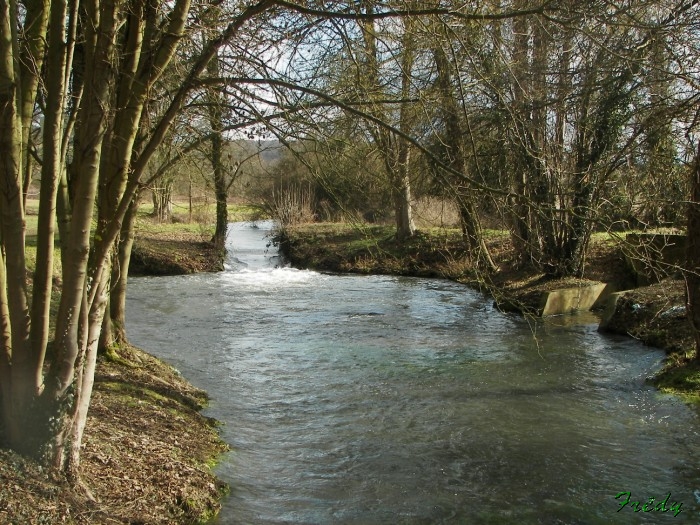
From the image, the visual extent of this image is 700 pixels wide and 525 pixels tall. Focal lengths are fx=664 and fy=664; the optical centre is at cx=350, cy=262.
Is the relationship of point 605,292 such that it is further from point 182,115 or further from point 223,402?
point 182,115

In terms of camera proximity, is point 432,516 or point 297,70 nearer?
point 432,516

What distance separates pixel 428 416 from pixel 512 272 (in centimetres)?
1104

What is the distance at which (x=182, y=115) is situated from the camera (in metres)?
6.74

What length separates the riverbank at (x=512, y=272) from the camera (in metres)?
9.07

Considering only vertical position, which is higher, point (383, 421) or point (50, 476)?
point (50, 476)

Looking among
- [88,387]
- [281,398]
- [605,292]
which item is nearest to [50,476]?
[88,387]

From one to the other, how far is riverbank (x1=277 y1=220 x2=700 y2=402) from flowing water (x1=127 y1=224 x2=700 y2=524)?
0.46 m

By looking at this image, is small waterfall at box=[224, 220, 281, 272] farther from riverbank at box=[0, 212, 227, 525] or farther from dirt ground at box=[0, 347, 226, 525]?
dirt ground at box=[0, 347, 226, 525]

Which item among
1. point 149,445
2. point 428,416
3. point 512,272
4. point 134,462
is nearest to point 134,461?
point 134,462

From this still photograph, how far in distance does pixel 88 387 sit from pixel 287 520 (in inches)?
74.8

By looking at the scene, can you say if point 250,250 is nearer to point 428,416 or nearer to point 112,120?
point 428,416

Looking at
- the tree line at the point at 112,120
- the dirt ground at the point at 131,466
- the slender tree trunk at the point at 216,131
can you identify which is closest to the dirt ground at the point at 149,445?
the dirt ground at the point at 131,466

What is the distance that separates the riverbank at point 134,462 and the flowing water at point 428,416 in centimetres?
31

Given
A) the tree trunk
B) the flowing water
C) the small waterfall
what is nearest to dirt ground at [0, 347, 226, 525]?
the flowing water
